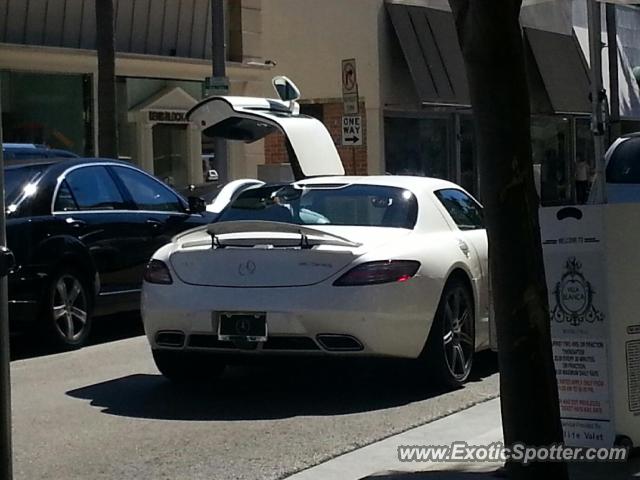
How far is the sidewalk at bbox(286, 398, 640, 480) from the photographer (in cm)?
573

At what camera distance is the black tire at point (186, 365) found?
830 centimetres

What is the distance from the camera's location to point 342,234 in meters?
8.00

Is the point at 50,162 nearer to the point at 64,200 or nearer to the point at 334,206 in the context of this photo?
the point at 64,200

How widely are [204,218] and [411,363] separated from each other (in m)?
4.51

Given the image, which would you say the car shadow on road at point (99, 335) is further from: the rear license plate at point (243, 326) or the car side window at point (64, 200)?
the rear license plate at point (243, 326)

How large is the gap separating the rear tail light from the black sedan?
125 inches

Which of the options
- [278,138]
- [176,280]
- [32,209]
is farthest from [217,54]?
[176,280]

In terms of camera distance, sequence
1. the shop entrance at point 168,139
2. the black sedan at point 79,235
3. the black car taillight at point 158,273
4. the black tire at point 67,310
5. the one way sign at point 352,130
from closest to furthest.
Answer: the black car taillight at point 158,273, the black sedan at point 79,235, the black tire at point 67,310, the one way sign at point 352,130, the shop entrance at point 168,139

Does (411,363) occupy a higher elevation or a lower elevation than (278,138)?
lower

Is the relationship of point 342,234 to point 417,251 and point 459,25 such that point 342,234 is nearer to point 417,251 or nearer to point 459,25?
point 417,251

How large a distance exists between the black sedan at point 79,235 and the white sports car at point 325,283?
1.86 m

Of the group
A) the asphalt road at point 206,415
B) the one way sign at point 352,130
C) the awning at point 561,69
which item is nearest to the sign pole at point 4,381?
the asphalt road at point 206,415

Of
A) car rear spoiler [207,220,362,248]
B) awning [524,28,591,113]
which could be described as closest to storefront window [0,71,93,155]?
car rear spoiler [207,220,362,248]

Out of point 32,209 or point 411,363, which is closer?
point 411,363
